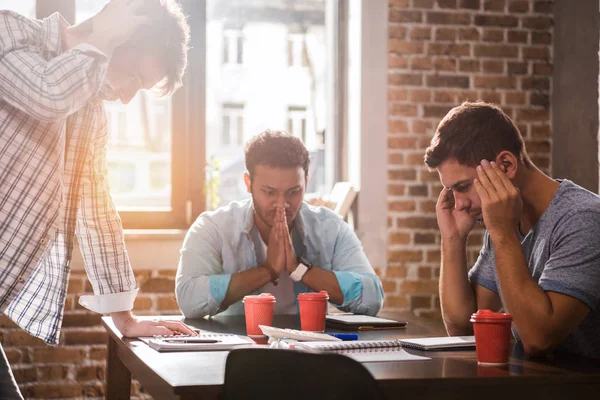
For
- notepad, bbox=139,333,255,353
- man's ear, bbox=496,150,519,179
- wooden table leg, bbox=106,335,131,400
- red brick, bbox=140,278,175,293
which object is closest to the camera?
notepad, bbox=139,333,255,353

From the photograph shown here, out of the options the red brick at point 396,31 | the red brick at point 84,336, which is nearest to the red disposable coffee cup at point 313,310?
the red brick at point 84,336

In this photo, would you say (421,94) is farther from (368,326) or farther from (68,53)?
(68,53)

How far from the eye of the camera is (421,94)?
3809 mm

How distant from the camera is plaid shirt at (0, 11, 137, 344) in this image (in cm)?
156

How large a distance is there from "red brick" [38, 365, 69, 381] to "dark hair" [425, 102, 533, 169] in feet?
7.54

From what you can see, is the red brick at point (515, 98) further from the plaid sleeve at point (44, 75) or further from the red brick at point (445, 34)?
the plaid sleeve at point (44, 75)

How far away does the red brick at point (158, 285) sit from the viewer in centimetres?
357

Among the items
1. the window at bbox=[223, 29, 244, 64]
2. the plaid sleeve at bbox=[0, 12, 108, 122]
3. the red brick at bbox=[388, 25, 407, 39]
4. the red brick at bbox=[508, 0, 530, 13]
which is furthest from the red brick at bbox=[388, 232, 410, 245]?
the plaid sleeve at bbox=[0, 12, 108, 122]

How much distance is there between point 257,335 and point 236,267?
2.58 feet

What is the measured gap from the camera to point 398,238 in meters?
3.79

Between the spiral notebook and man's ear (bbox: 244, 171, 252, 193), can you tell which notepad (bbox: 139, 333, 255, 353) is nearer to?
the spiral notebook

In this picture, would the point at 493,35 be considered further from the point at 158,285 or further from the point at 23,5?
the point at 23,5

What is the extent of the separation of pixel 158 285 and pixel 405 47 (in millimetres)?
1705

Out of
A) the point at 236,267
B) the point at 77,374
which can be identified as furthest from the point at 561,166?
the point at 77,374
